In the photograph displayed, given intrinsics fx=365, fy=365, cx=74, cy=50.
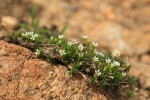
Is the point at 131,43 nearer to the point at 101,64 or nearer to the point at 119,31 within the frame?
the point at 119,31

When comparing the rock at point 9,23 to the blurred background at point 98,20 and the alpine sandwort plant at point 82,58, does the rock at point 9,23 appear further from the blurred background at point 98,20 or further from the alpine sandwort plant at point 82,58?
the alpine sandwort plant at point 82,58

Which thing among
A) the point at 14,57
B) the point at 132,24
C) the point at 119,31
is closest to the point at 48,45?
the point at 14,57

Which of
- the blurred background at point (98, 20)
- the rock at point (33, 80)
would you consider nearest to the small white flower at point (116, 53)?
the rock at point (33, 80)

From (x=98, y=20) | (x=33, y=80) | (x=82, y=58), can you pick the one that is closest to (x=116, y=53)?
(x=82, y=58)

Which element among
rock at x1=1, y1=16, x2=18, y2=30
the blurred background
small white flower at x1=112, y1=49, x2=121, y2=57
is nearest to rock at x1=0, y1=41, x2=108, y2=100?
small white flower at x1=112, y1=49, x2=121, y2=57

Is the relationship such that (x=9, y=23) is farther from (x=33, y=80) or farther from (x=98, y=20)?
(x=33, y=80)
